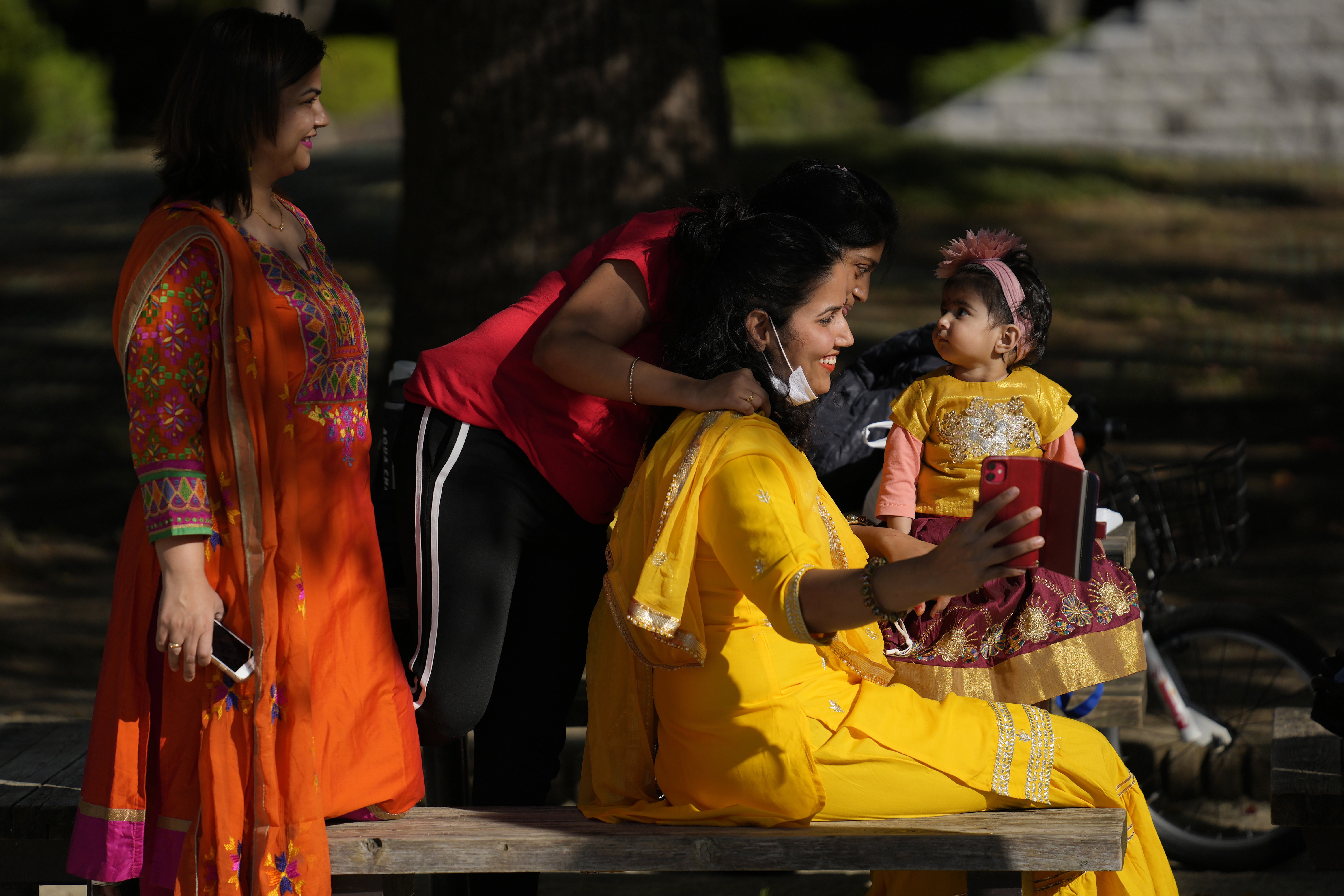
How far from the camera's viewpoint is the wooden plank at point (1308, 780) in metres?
3.09

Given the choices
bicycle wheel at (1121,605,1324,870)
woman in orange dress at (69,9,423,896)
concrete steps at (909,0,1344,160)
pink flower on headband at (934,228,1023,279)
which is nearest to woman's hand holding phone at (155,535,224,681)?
woman in orange dress at (69,9,423,896)

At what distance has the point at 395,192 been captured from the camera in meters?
14.8

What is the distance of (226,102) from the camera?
102 inches

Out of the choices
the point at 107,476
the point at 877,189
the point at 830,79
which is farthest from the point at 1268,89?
the point at 877,189

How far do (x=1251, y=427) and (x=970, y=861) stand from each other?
7.16 meters

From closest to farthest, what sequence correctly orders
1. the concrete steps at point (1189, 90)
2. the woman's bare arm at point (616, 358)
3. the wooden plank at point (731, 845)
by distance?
the wooden plank at point (731, 845), the woman's bare arm at point (616, 358), the concrete steps at point (1189, 90)

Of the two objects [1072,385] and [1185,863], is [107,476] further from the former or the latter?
[1185,863]

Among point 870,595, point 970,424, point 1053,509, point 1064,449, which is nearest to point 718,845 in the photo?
point 870,595

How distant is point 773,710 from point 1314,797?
4.37 ft

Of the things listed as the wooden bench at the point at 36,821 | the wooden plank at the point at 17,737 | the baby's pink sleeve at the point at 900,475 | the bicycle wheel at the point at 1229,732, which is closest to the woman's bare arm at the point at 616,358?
the baby's pink sleeve at the point at 900,475

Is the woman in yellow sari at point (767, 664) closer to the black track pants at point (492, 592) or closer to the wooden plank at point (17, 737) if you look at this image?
the black track pants at point (492, 592)

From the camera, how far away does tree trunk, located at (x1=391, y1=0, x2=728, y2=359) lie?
220 inches

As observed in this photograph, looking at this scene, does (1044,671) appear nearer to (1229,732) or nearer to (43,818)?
(1229,732)

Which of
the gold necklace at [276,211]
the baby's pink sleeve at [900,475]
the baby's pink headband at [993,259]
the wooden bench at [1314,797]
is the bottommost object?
the wooden bench at [1314,797]
